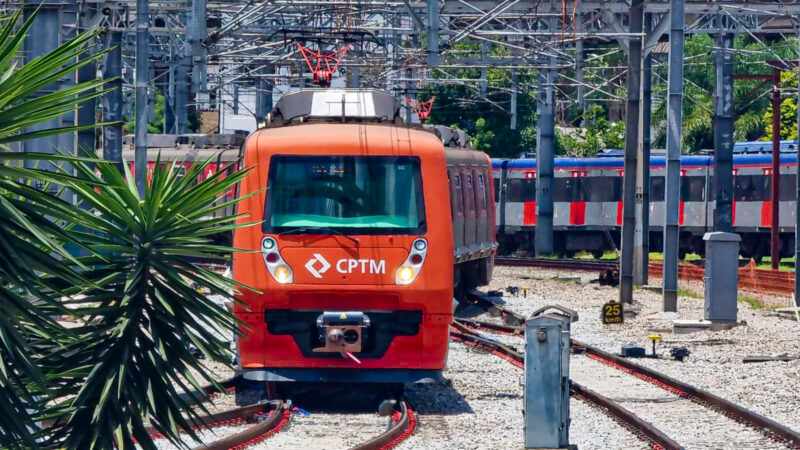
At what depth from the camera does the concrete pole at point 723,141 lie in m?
32.6

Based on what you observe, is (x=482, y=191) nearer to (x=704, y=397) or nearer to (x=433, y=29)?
(x=433, y=29)

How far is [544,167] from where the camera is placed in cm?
4575

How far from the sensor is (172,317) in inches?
269

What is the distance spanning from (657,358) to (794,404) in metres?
5.20

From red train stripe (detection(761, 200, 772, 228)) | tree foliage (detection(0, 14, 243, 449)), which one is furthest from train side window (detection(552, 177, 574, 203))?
tree foliage (detection(0, 14, 243, 449))

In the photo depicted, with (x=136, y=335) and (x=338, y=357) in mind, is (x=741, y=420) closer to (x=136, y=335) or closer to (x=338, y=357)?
(x=338, y=357)

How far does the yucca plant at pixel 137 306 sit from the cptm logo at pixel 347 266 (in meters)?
6.97

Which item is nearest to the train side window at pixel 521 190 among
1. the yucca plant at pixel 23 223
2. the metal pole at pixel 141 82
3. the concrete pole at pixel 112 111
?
the concrete pole at pixel 112 111

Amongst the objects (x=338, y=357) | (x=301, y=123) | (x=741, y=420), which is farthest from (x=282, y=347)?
(x=741, y=420)

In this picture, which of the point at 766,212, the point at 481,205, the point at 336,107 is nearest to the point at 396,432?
the point at 336,107

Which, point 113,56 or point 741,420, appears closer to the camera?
point 741,420

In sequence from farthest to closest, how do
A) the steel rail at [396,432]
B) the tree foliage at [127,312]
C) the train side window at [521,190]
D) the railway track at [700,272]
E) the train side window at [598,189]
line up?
the train side window at [521,190]
the train side window at [598,189]
the railway track at [700,272]
the steel rail at [396,432]
the tree foliage at [127,312]

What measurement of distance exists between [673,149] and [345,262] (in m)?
14.1

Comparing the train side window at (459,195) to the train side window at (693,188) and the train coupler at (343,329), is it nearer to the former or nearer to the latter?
the train coupler at (343,329)
